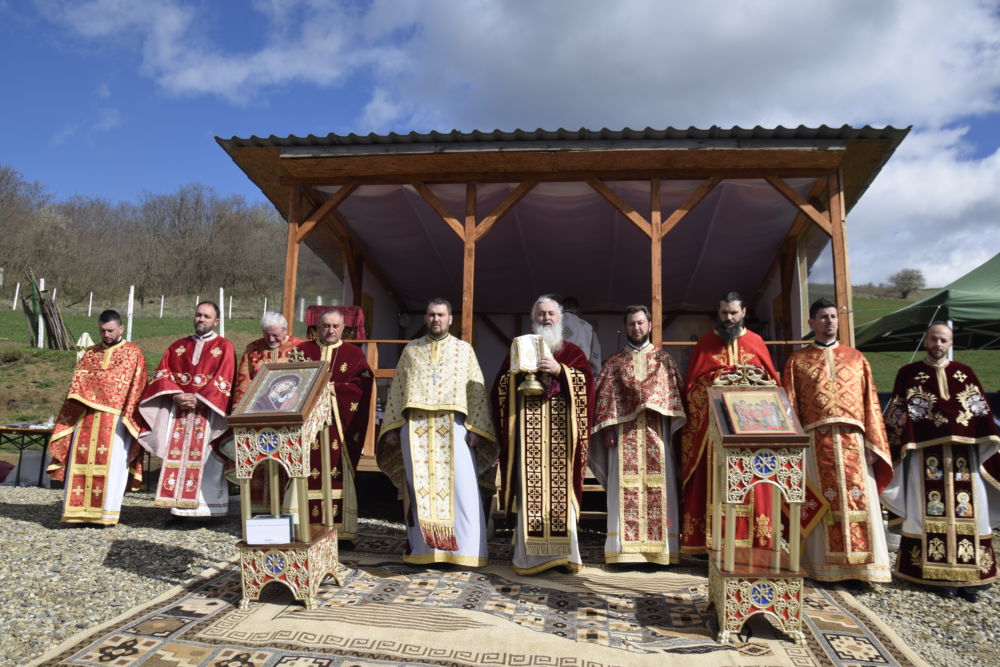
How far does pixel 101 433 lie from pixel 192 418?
2.55 feet

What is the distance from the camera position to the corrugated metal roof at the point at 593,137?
609 cm

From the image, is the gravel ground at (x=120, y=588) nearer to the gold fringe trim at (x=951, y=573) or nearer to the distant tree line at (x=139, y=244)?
the gold fringe trim at (x=951, y=573)

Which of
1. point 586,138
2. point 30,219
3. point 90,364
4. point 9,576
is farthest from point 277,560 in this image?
point 30,219

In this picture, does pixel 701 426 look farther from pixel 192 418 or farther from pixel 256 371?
pixel 192 418

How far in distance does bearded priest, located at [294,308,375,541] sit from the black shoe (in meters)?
4.42

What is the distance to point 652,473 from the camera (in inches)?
198

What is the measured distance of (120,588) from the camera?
4293 millimetres

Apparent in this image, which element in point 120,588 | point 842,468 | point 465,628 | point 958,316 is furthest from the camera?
point 958,316

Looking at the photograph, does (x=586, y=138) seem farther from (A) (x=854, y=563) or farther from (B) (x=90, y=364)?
(B) (x=90, y=364)

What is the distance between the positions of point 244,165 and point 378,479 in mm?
3793

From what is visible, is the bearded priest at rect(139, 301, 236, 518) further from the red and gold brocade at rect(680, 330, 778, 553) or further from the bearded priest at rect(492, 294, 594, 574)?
the red and gold brocade at rect(680, 330, 778, 553)

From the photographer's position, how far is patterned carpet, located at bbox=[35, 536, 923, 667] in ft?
10.9

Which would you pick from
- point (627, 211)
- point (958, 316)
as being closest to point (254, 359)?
point (627, 211)

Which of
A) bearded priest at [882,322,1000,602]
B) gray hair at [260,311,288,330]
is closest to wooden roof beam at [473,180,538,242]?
gray hair at [260,311,288,330]
